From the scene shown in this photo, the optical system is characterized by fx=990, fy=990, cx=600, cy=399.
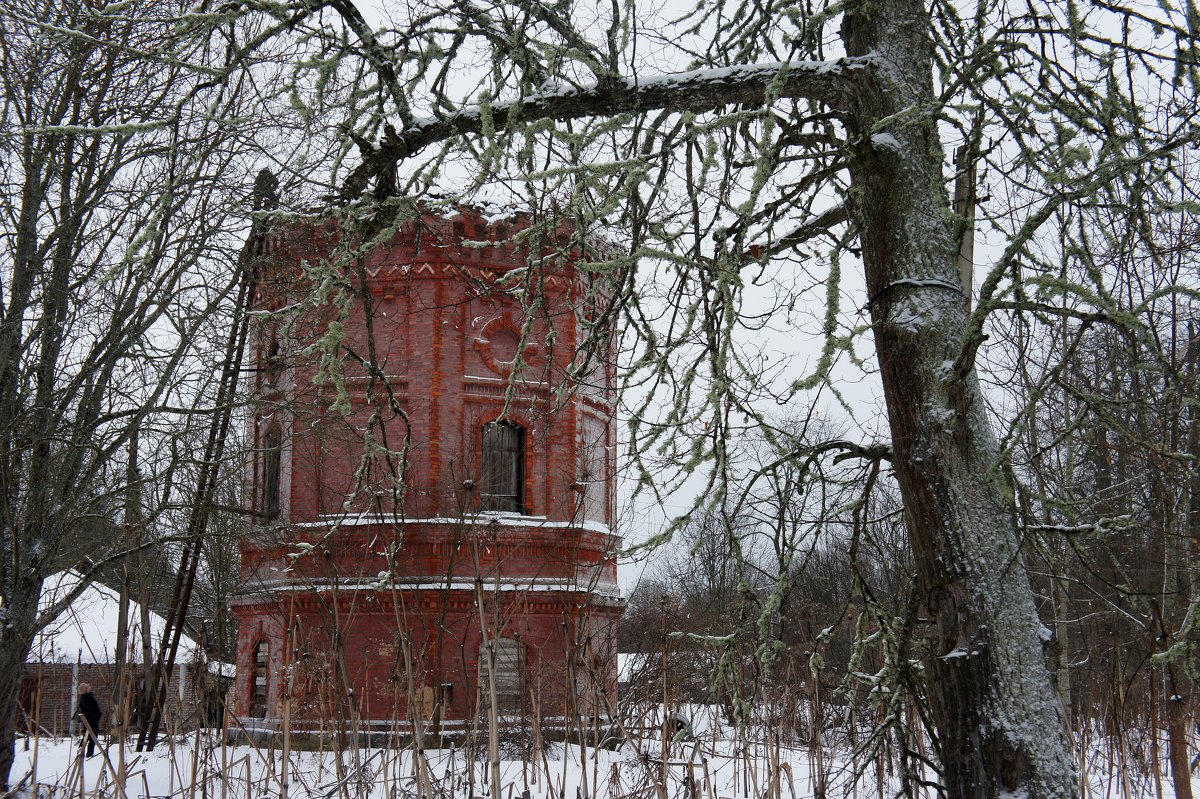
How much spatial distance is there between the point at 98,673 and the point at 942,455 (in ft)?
17.1

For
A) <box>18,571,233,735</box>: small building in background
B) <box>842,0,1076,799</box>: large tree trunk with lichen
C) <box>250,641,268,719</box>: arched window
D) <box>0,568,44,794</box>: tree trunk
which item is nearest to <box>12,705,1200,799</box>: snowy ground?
<box>18,571,233,735</box>: small building in background

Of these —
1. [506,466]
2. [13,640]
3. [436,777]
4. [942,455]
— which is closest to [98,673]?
[436,777]

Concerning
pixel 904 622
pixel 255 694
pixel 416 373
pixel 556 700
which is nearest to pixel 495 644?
pixel 904 622

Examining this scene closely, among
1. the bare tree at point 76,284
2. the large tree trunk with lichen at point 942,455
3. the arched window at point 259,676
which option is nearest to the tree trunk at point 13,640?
the bare tree at point 76,284

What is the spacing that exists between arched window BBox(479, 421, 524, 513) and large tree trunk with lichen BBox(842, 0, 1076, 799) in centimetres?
1226

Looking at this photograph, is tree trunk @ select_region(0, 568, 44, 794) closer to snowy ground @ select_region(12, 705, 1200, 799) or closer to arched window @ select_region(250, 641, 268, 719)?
snowy ground @ select_region(12, 705, 1200, 799)

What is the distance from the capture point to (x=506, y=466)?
16.0 metres

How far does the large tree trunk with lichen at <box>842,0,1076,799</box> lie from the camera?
3.00 m

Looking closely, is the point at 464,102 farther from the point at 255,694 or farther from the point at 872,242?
the point at 255,694

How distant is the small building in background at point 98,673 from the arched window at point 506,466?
481cm

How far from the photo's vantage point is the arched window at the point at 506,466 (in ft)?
51.3

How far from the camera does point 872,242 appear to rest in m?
3.56

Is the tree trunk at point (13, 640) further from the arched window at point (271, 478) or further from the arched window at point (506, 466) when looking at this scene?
the arched window at point (506, 466)

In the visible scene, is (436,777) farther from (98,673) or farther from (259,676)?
(259,676)
